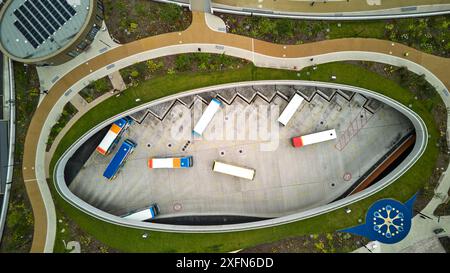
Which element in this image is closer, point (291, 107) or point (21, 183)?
point (21, 183)

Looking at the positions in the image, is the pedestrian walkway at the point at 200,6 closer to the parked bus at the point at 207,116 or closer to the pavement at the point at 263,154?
the pavement at the point at 263,154

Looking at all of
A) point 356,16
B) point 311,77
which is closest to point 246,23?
point 311,77

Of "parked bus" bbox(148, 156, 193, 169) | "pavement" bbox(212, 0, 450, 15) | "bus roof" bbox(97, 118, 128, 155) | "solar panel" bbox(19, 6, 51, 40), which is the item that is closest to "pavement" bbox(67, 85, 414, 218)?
"parked bus" bbox(148, 156, 193, 169)

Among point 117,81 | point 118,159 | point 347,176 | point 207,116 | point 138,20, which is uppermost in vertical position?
point 138,20

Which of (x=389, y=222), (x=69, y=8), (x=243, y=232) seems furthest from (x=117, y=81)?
(x=389, y=222)

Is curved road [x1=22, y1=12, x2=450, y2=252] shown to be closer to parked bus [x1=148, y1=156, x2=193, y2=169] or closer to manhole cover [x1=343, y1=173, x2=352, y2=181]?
parked bus [x1=148, y1=156, x2=193, y2=169]

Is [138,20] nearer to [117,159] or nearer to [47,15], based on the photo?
[47,15]
